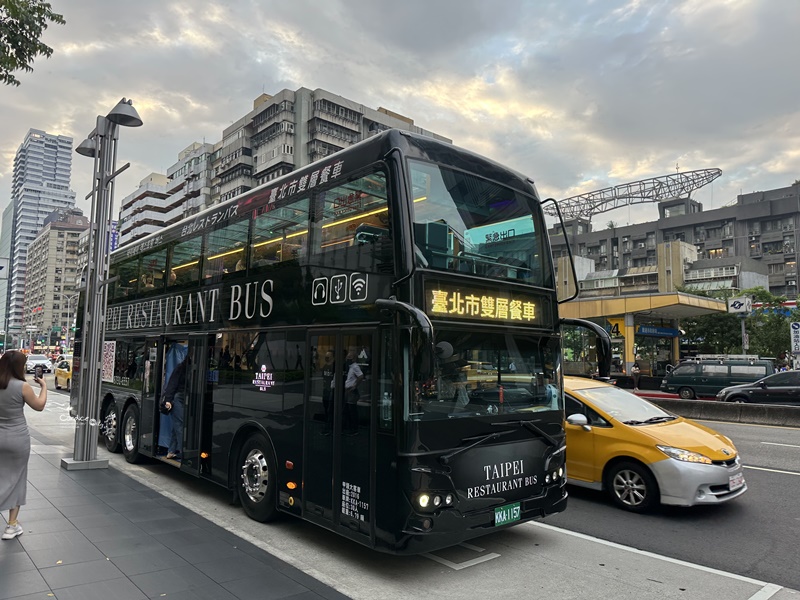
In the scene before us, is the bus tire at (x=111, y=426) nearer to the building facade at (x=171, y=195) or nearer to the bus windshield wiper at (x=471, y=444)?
the bus windshield wiper at (x=471, y=444)

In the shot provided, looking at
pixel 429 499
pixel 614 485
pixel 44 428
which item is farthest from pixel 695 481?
pixel 44 428

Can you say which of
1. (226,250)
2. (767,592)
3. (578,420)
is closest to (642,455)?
(578,420)

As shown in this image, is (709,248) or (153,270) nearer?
(153,270)

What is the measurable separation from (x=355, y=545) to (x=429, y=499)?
1.63m

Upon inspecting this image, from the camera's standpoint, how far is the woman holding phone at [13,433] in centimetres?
523

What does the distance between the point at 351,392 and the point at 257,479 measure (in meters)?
2.12

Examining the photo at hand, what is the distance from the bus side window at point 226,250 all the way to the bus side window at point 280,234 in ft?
0.86

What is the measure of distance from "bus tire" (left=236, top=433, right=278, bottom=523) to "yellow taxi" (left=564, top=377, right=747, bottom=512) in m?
3.98

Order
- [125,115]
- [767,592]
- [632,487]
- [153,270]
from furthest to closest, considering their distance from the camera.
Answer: [153,270] < [125,115] < [632,487] < [767,592]

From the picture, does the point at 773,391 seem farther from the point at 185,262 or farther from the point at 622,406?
the point at 185,262

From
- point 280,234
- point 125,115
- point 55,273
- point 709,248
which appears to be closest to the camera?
Answer: point 280,234

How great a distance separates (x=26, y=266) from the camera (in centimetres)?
14838

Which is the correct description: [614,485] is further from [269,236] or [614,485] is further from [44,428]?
[44,428]

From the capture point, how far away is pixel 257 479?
6.46m
